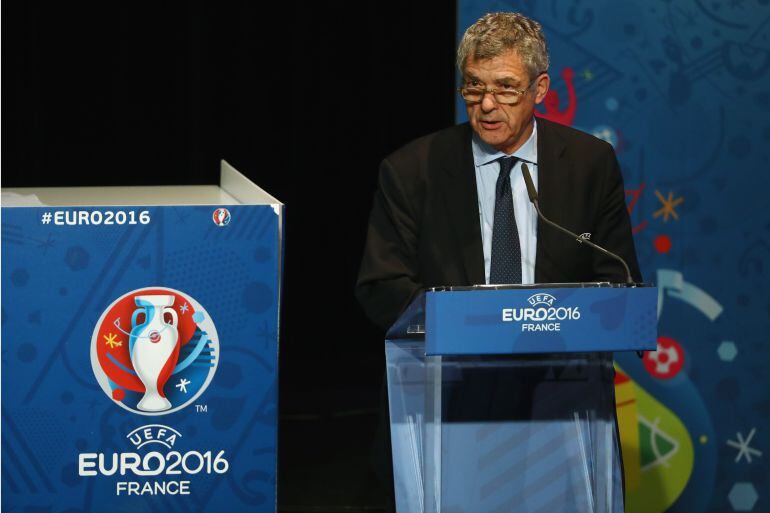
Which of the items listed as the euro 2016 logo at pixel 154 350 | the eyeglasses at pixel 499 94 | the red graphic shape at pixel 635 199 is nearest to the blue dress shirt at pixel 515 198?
the eyeglasses at pixel 499 94

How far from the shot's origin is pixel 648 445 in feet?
11.7

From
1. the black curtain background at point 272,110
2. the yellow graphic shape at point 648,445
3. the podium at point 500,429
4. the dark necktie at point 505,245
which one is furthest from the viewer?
the black curtain background at point 272,110

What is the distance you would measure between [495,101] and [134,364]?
0.89 metres

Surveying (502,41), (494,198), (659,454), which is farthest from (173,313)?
(659,454)

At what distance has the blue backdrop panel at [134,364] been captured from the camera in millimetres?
2062

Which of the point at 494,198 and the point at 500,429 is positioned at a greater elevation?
the point at 494,198

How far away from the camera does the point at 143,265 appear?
206 cm

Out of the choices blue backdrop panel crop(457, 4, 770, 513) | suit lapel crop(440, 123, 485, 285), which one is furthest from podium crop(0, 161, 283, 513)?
blue backdrop panel crop(457, 4, 770, 513)

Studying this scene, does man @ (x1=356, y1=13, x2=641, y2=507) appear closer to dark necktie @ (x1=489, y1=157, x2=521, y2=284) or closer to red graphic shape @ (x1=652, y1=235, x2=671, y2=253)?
dark necktie @ (x1=489, y1=157, x2=521, y2=284)

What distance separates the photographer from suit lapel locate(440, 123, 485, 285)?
239cm

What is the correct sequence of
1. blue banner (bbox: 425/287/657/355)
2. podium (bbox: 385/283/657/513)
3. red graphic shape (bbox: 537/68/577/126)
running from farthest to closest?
red graphic shape (bbox: 537/68/577/126) < podium (bbox: 385/283/657/513) < blue banner (bbox: 425/287/657/355)

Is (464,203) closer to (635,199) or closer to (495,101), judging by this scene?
(495,101)

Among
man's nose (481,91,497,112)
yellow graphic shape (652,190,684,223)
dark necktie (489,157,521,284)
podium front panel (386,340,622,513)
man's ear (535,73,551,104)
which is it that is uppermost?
man's ear (535,73,551,104)

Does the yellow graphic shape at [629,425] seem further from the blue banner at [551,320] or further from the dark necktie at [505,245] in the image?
the blue banner at [551,320]
